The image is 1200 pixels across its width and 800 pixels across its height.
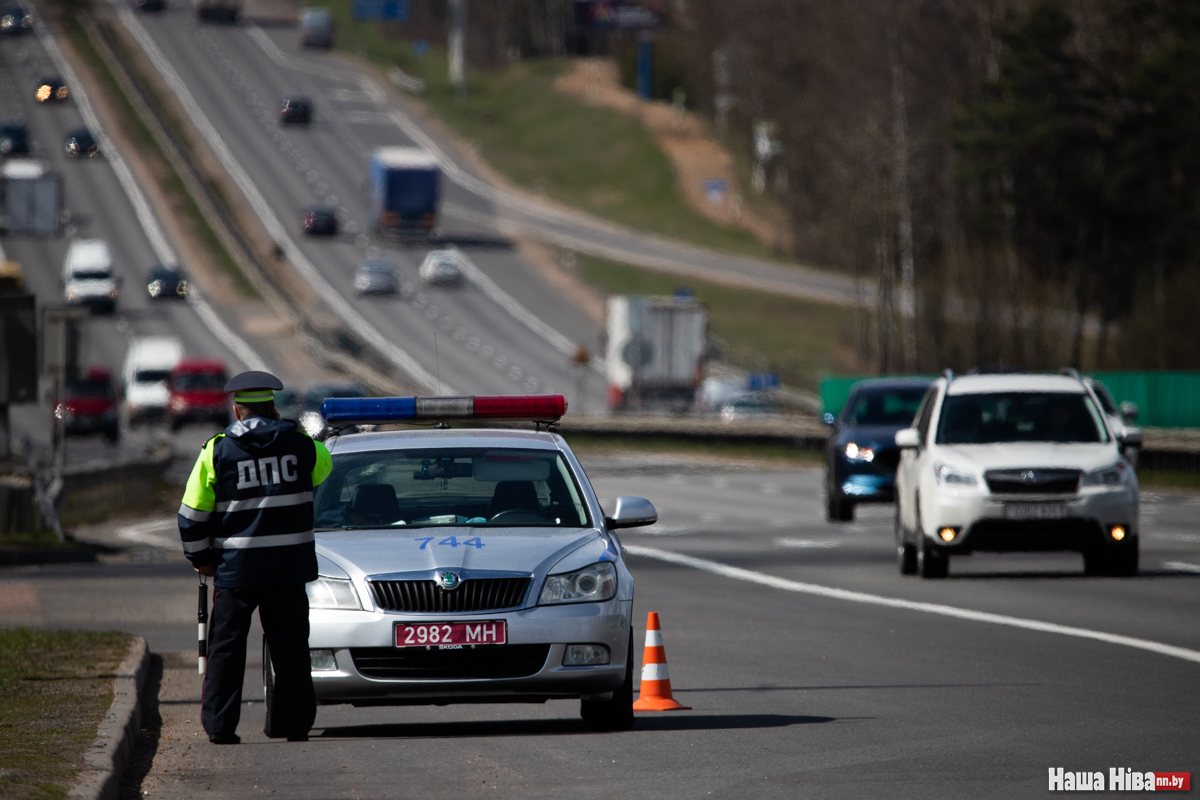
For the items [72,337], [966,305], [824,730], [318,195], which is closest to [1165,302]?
[966,305]

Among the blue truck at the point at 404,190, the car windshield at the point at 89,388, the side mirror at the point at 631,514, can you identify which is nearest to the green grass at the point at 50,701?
the side mirror at the point at 631,514

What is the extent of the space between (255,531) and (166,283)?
2999 inches

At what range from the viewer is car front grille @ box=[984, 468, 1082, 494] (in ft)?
58.1

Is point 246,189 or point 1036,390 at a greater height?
point 246,189

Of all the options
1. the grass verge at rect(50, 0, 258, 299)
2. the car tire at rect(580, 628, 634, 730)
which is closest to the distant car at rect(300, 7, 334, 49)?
the grass verge at rect(50, 0, 258, 299)

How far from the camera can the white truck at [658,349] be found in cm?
6025

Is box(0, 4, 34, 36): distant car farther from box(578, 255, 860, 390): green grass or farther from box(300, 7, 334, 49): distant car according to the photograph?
box(578, 255, 860, 390): green grass

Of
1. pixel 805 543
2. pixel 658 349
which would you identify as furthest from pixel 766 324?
pixel 805 543

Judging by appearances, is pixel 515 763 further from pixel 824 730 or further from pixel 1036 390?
pixel 1036 390

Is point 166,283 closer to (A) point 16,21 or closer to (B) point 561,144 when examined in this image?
(A) point 16,21

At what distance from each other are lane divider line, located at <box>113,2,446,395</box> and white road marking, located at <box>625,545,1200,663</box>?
3158cm

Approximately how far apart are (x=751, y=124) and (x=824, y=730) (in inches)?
4679

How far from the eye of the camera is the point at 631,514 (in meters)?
10.1

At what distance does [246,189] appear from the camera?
336 feet
